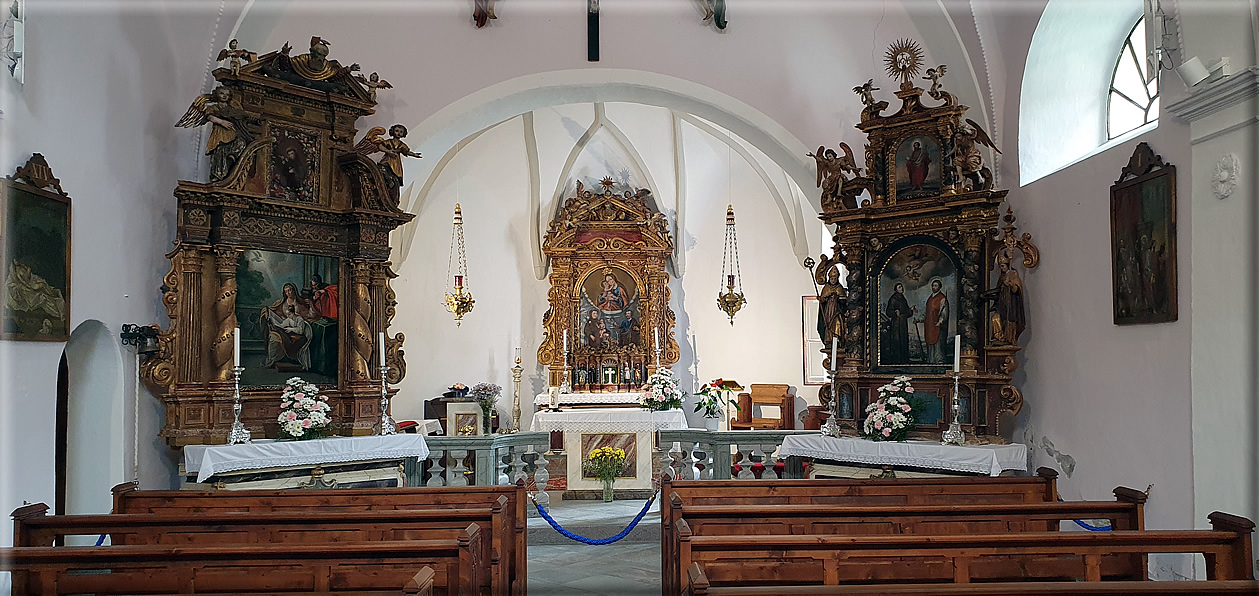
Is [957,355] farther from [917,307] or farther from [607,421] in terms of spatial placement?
[607,421]

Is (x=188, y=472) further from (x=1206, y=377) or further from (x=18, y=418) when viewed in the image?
(x=1206, y=377)

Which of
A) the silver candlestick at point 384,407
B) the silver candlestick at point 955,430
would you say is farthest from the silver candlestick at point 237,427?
the silver candlestick at point 955,430

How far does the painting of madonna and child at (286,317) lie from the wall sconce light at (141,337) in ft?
2.75

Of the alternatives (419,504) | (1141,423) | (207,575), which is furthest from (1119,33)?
(207,575)

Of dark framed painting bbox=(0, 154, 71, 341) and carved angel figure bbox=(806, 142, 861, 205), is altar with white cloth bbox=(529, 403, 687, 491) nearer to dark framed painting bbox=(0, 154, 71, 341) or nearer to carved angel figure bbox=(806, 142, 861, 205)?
carved angel figure bbox=(806, 142, 861, 205)

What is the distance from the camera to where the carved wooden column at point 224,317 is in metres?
8.14

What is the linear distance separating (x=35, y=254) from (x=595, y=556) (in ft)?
16.8

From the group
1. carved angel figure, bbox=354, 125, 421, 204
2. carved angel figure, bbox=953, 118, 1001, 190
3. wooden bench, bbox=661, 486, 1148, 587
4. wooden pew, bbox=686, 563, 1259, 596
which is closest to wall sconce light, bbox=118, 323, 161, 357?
carved angel figure, bbox=354, 125, 421, 204

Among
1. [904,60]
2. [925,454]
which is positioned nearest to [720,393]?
[925,454]

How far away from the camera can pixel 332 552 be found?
4.14 m

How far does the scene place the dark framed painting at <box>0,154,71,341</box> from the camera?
5.62 metres

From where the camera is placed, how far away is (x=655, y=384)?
13805 mm

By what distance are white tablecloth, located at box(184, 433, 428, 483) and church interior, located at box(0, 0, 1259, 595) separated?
0.12ft

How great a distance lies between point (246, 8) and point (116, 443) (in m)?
4.57
